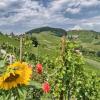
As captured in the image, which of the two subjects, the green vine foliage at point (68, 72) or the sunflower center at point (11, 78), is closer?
the sunflower center at point (11, 78)

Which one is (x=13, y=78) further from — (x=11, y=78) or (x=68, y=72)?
(x=68, y=72)

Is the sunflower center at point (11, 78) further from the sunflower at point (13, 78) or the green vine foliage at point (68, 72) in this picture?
A: the green vine foliage at point (68, 72)

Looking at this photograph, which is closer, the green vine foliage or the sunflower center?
the sunflower center

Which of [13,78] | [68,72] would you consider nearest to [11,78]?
[13,78]

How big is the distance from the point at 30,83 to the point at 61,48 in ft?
53.9

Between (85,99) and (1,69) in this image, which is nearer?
(1,69)

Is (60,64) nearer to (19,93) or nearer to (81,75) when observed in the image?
(81,75)

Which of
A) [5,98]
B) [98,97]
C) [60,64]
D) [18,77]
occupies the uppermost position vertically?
[18,77]

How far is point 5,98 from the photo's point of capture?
352 centimetres

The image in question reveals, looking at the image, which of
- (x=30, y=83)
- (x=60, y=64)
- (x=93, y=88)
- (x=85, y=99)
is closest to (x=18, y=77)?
(x=30, y=83)

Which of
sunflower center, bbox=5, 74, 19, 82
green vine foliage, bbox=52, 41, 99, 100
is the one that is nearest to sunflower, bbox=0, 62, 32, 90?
sunflower center, bbox=5, 74, 19, 82

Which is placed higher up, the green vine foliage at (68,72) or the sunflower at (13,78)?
the sunflower at (13,78)

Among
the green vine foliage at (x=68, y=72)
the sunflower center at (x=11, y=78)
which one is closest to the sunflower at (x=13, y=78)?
the sunflower center at (x=11, y=78)

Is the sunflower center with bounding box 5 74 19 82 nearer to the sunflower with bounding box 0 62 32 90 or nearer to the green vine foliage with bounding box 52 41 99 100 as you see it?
the sunflower with bounding box 0 62 32 90
